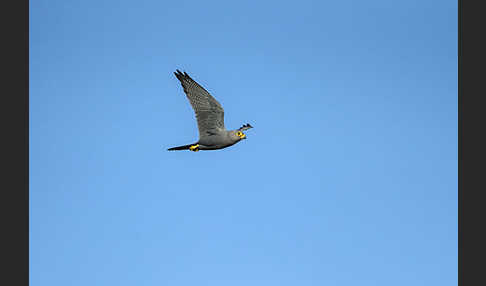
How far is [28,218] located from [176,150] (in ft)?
23.4

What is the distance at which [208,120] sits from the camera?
66.5 m

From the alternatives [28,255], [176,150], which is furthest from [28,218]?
[176,150]

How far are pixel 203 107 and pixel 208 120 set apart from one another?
574 mm

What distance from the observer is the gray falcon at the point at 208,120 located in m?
66.2

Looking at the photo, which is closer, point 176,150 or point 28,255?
point 28,255

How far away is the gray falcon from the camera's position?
217ft

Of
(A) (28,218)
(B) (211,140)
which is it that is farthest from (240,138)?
(A) (28,218)

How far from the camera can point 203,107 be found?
66.3 m

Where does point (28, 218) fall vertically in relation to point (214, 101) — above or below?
below

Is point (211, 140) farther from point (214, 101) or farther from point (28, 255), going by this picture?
point (28, 255)

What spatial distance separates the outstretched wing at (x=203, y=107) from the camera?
6606cm

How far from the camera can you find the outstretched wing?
6606cm

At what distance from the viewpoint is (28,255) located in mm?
63062

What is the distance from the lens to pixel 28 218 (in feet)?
208
